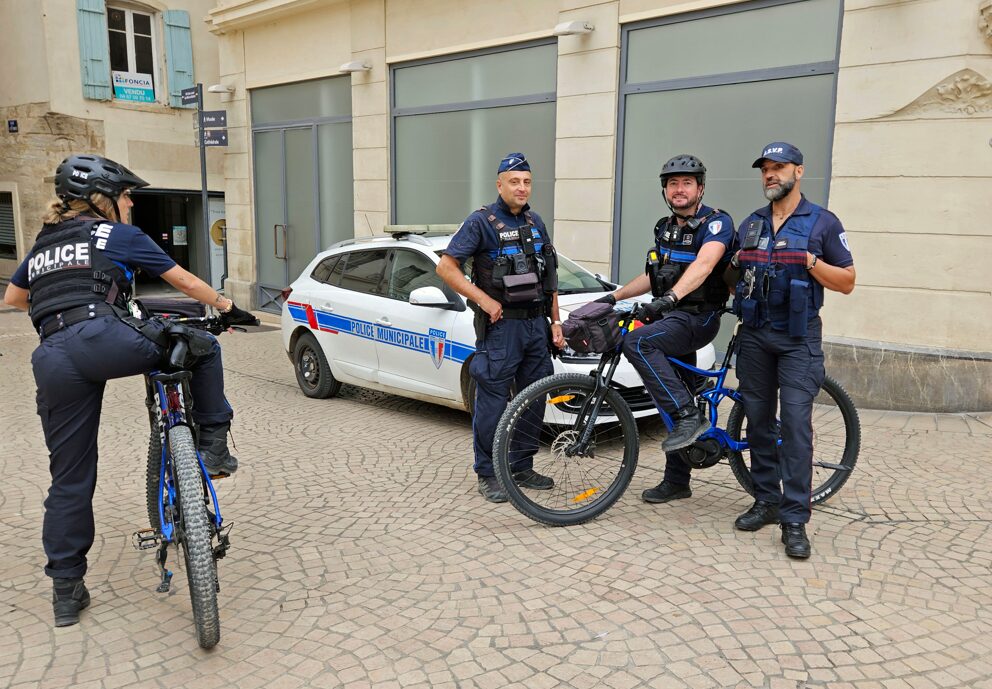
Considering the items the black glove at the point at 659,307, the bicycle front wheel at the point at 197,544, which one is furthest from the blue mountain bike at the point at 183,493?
the black glove at the point at 659,307

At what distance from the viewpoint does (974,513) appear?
452 centimetres

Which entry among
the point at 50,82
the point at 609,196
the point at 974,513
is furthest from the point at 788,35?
the point at 50,82

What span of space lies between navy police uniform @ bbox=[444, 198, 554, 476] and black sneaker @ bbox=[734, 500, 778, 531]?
45.9 inches

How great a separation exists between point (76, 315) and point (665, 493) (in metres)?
3.18

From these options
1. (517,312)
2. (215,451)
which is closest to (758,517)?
(517,312)

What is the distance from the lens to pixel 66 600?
3383 millimetres

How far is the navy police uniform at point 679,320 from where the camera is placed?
430 cm

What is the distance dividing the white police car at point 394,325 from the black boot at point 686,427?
1121 millimetres

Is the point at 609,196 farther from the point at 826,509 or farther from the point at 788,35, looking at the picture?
the point at 826,509

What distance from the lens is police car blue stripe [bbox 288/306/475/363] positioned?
6.07 meters

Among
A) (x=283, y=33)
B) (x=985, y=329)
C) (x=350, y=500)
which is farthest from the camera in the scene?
(x=283, y=33)

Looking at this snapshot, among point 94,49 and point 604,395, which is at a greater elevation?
point 94,49

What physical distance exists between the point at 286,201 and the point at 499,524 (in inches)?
405

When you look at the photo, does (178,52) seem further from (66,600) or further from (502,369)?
(66,600)
